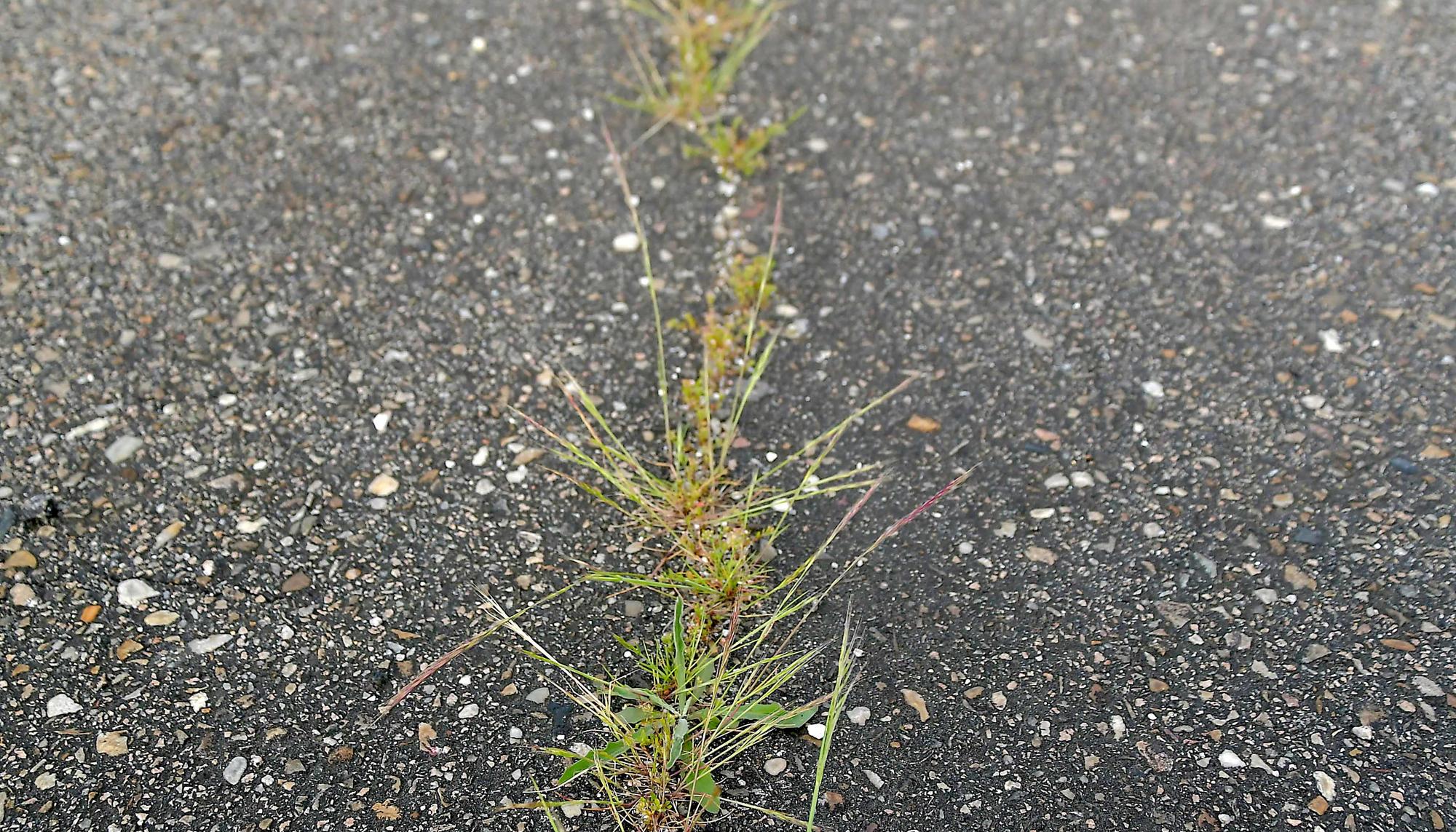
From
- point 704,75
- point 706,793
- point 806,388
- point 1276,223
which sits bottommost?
point 706,793

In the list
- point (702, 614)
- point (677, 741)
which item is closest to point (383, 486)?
point (702, 614)

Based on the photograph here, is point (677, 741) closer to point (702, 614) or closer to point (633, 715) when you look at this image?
point (633, 715)

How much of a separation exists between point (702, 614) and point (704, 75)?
1.65 metres

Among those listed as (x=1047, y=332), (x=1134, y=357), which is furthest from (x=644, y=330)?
(x=1134, y=357)

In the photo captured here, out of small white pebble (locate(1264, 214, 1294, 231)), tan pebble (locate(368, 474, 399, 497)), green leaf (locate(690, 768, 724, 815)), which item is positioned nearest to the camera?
green leaf (locate(690, 768, 724, 815))

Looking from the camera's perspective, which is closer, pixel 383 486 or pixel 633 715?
pixel 633 715

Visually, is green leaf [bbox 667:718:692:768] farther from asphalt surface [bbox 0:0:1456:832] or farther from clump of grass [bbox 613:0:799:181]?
clump of grass [bbox 613:0:799:181]

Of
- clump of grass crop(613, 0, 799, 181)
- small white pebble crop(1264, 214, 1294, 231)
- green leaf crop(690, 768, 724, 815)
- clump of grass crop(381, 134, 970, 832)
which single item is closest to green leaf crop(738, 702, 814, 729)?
clump of grass crop(381, 134, 970, 832)

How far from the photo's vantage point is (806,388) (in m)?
2.29

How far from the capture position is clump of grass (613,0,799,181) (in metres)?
2.83

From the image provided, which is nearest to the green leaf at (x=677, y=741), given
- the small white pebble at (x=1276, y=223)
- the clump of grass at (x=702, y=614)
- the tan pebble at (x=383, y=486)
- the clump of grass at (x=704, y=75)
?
the clump of grass at (x=702, y=614)

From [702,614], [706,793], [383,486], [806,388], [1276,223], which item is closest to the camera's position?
[706,793]

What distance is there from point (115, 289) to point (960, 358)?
1.84 m

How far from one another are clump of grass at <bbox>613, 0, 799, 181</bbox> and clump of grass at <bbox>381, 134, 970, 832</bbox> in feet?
2.11
